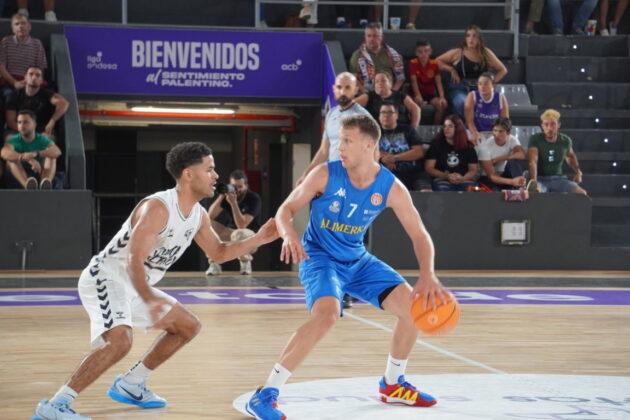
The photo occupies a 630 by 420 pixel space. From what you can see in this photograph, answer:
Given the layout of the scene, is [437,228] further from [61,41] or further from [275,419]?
[275,419]

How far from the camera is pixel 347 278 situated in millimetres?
5113

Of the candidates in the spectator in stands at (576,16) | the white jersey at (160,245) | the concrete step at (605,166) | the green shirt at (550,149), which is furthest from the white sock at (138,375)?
the spectator in stands at (576,16)

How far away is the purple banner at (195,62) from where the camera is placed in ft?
47.2

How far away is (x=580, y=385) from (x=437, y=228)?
757cm

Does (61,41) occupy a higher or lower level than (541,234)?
higher

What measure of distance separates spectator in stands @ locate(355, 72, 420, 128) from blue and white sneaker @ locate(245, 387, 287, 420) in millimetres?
8402

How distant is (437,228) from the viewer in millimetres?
12992

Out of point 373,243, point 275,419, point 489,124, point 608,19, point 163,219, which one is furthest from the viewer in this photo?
point 608,19

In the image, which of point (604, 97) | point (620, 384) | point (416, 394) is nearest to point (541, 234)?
point (604, 97)

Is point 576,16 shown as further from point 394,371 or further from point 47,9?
point 394,371

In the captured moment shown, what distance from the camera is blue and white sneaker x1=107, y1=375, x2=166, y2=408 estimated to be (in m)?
4.88

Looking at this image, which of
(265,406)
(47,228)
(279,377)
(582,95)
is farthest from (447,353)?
(582,95)

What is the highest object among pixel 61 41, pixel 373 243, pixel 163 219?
pixel 61 41

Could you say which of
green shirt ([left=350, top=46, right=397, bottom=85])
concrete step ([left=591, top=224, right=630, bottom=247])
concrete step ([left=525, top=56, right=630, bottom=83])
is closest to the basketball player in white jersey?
green shirt ([left=350, top=46, right=397, bottom=85])
